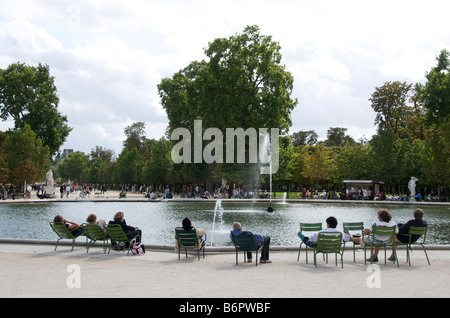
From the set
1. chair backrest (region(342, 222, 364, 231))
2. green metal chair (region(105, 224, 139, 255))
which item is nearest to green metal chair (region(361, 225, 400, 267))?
chair backrest (region(342, 222, 364, 231))

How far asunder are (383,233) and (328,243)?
146cm

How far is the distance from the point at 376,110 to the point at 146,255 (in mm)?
60869

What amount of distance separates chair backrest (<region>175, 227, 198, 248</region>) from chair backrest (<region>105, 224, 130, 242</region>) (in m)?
1.64

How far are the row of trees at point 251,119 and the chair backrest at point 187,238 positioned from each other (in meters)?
37.2

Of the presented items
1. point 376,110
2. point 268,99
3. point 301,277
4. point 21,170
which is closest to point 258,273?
point 301,277

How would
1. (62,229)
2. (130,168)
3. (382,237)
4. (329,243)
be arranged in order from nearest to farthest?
(329,243) < (382,237) < (62,229) < (130,168)

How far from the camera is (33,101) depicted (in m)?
63.7

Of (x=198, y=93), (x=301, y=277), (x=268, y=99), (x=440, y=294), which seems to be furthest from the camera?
(x=198, y=93)

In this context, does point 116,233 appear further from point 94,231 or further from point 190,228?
point 190,228

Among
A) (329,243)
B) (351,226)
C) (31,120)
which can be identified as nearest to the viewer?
(329,243)

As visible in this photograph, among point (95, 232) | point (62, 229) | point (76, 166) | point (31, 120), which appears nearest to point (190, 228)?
point (95, 232)

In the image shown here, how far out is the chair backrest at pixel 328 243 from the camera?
10.6 meters
